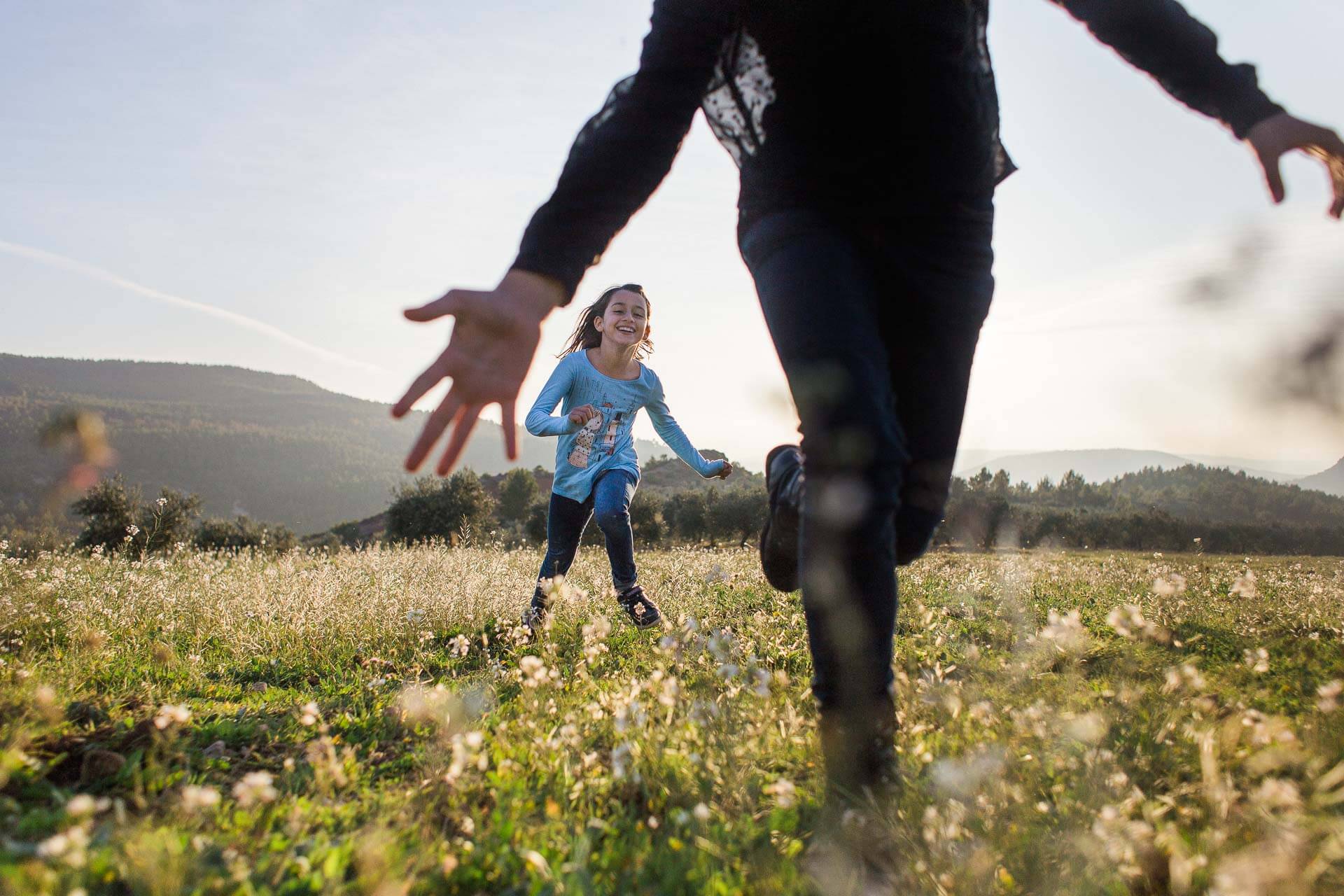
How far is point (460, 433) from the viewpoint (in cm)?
160

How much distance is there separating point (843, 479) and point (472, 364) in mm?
892

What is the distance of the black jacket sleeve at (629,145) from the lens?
176 centimetres

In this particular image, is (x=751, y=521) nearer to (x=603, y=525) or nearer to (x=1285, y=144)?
(x=603, y=525)

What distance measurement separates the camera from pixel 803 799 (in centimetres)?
190

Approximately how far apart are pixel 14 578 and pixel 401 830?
634 cm

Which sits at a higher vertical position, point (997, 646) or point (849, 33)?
point (849, 33)

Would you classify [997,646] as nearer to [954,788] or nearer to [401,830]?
[954,788]

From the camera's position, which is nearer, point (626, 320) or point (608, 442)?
point (608, 442)

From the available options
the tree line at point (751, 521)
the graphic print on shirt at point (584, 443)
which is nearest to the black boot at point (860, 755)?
the graphic print on shirt at point (584, 443)

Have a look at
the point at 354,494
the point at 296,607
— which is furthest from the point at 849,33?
the point at 354,494

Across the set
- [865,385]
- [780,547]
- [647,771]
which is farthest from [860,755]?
[865,385]

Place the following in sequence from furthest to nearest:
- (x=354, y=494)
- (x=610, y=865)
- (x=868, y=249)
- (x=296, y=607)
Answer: (x=354, y=494), (x=296, y=607), (x=868, y=249), (x=610, y=865)

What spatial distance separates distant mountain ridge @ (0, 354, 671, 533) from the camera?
362 feet

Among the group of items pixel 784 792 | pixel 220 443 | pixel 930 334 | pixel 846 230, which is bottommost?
pixel 220 443
